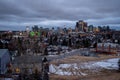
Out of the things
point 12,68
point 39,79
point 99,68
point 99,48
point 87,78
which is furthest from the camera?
point 99,48

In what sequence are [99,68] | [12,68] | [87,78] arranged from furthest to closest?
1. [99,68]
2. [12,68]
3. [87,78]

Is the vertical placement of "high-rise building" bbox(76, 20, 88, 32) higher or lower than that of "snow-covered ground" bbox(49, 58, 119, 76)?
higher

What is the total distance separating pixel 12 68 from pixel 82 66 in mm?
8423

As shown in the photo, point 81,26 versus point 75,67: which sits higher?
point 81,26

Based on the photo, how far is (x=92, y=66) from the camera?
24.5 metres

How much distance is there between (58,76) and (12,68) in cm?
499

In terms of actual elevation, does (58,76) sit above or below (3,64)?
below

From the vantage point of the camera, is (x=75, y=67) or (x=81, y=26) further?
(x=81, y=26)

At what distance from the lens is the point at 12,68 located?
67.8 ft

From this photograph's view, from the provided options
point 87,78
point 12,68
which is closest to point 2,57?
point 12,68

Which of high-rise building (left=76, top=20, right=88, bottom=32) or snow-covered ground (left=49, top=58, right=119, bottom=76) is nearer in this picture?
snow-covered ground (left=49, top=58, right=119, bottom=76)

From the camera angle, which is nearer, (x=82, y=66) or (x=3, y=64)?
(x=3, y=64)

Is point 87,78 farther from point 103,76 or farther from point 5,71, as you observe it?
point 5,71

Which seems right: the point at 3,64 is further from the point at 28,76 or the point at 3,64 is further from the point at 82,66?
the point at 82,66
